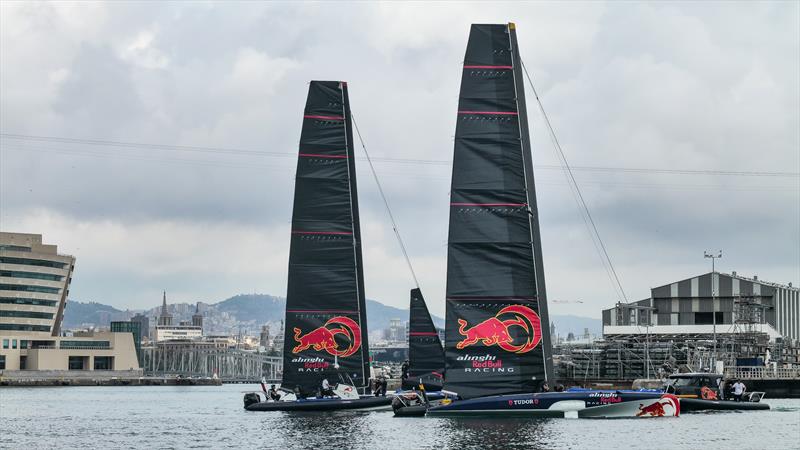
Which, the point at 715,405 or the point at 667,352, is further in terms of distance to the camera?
the point at 667,352

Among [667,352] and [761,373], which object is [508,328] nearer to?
[761,373]

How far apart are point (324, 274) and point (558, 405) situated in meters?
19.9

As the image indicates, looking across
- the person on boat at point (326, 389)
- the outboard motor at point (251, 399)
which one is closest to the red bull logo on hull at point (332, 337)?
the person on boat at point (326, 389)

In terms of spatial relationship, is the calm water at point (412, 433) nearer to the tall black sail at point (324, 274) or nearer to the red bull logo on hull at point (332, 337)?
the tall black sail at point (324, 274)

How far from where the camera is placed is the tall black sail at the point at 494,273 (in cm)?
5400

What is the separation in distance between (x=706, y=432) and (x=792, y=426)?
8.65 meters

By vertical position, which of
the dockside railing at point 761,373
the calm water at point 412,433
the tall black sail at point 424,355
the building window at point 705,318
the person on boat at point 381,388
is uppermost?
the building window at point 705,318

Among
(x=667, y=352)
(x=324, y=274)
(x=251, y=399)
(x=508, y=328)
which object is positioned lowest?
(x=251, y=399)

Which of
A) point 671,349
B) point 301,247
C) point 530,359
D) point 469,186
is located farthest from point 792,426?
point 671,349

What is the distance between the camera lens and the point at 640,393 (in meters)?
56.7

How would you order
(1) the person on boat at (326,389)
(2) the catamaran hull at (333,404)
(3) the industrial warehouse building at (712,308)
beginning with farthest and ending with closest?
(3) the industrial warehouse building at (712,308) → (1) the person on boat at (326,389) → (2) the catamaran hull at (333,404)

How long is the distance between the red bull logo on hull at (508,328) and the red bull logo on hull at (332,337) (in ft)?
54.1

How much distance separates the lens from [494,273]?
54.0m

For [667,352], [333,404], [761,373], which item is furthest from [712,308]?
[333,404]
